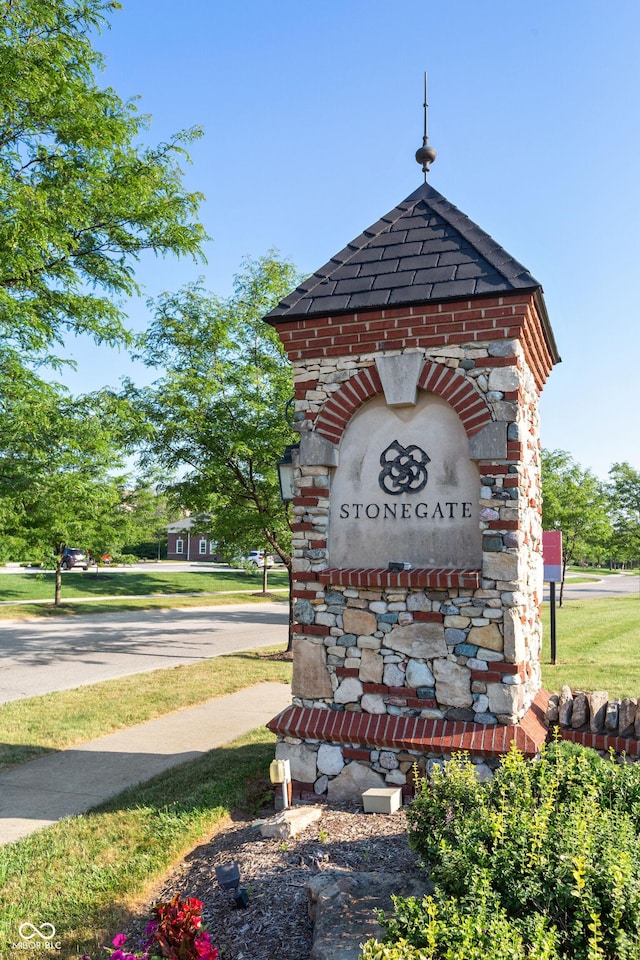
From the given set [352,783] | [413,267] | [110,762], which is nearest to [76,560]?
[110,762]

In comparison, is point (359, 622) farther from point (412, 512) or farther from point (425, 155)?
point (425, 155)

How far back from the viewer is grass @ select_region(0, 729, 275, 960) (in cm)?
382

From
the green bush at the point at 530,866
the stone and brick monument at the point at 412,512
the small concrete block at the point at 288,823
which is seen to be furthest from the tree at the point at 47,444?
the green bush at the point at 530,866

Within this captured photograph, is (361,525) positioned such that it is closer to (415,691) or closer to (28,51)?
(415,691)

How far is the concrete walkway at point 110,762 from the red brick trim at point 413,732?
6.31ft

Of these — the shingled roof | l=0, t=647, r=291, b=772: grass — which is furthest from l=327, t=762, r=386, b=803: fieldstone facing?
the shingled roof

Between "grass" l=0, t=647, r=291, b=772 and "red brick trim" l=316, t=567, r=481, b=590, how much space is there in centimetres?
423

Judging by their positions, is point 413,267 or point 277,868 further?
point 413,267

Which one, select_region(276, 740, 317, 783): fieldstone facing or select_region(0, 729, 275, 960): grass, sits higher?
select_region(276, 740, 317, 783): fieldstone facing

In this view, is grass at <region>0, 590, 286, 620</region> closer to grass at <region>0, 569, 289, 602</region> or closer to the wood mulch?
grass at <region>0, 569, 289, 602</region>

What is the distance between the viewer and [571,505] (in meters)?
24.4

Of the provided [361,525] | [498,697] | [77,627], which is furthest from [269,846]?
[77,627]

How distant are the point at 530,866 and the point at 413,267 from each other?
4.70m

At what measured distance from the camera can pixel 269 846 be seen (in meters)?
4.42
